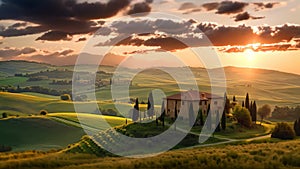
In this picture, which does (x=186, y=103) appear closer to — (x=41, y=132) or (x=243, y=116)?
(x=243, y=116)

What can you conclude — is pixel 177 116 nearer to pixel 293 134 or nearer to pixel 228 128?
pixel 228 128

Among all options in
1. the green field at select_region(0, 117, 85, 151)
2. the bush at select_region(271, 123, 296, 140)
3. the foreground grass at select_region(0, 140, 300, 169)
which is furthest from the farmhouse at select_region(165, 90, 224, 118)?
the green field at select_region(0, 117, 85, 151)

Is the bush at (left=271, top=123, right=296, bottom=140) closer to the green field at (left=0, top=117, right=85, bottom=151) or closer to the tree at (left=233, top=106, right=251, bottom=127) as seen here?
the tree at (left=233, top=106, right=251, bottom=127)

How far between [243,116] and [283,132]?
27.6 feet

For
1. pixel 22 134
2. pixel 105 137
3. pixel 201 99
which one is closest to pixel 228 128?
pixel 201 99

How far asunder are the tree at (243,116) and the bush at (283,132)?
256 inches

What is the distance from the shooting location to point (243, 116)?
71.4 meters

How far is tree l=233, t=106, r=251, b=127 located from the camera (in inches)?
2815

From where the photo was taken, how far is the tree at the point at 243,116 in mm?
71500

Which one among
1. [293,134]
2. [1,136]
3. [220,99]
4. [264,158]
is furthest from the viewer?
[1,136]

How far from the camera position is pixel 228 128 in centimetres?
6888

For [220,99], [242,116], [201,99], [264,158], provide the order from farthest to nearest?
[220,99], [201,99], [242,116], [264,158]

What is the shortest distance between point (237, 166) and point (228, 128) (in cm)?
2732

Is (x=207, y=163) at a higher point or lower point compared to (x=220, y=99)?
lower
